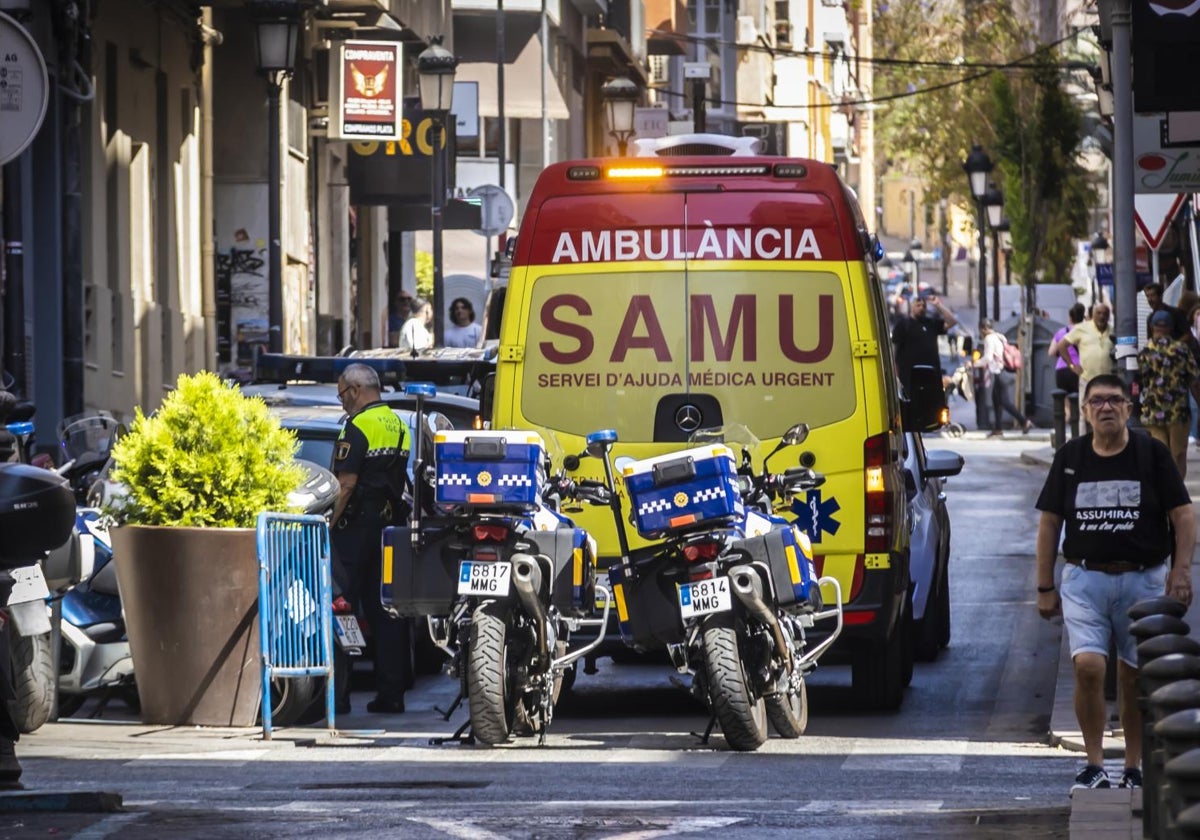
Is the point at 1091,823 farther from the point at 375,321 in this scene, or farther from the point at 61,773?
the point at 375,321

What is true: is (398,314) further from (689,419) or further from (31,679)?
(31,679)

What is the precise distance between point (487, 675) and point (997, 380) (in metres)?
32.6

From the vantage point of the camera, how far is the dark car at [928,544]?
15.8m

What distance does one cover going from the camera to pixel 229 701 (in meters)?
13.1

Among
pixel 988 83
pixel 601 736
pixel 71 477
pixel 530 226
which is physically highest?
pixel 988 83

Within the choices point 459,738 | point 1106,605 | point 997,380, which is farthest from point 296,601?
point 997,380

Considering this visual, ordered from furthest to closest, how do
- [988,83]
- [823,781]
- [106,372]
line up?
1. [988,83]
2. [106,372]
3. [823,781]

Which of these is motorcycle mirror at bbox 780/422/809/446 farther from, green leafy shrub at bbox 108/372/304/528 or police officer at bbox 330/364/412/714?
police officer at bbox 330/364/412/714

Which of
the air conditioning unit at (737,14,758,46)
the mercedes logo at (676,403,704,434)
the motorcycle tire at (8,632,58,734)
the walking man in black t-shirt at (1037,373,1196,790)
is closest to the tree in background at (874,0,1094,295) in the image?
the air conditioning unit at (737,14,758,46)

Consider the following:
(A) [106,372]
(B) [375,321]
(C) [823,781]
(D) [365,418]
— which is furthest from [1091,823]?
(B) [375,321]

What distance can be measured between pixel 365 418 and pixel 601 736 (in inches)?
90.0

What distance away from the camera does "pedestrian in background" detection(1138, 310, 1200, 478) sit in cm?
2397

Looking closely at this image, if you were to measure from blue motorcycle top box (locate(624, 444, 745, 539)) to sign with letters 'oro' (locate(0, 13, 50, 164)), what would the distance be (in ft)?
9.94

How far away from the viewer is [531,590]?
12117mm
